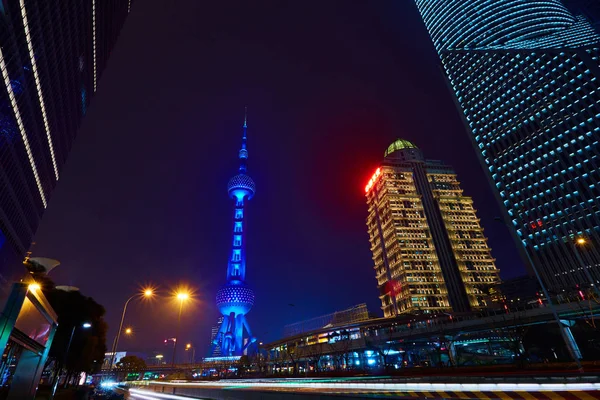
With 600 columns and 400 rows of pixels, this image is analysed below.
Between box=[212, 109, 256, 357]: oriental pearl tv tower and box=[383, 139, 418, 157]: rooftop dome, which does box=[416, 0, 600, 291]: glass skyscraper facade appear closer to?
box=[383, 139, 418, 157]: rooftop dome

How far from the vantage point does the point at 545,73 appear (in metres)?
115

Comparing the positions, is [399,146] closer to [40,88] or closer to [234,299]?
[234,299]

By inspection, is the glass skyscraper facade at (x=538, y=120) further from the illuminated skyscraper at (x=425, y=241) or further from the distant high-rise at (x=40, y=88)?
the distant high-rise at (x=40, y=88)

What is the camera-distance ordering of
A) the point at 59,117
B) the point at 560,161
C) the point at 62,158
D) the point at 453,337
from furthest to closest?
1. the point at 560,161
2. the point at 62,158
3. the point at 59,117
4. the point at 453,337

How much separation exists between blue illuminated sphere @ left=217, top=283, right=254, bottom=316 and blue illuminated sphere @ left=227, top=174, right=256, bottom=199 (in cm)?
4733

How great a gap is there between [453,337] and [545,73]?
107 metres

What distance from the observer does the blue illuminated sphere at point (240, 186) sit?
544ft

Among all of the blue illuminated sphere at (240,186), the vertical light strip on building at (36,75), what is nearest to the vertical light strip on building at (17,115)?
the vertical light strip on building at (36,75)

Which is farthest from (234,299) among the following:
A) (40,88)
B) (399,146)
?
(40,88)

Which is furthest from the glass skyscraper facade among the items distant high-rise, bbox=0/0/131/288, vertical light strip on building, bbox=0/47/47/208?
vertical light strip on building, bbox=0/47/47/208

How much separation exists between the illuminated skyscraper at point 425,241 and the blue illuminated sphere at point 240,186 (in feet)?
207

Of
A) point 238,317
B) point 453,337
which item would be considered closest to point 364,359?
point 453,337

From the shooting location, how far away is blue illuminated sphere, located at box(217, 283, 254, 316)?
144000 mm

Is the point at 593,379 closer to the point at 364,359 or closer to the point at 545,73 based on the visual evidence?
the point at 364,359
